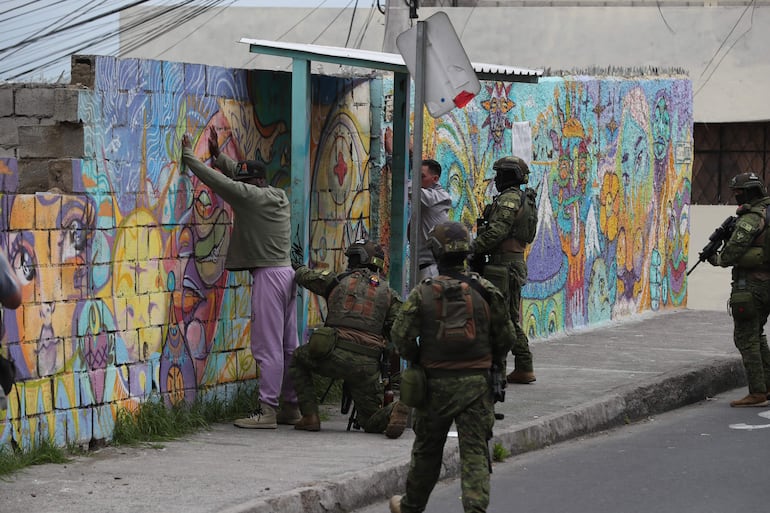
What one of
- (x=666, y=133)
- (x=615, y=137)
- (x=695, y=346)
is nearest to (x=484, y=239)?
(x=695, y=346)

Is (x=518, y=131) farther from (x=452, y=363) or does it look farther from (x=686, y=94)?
(x=452, y=363)

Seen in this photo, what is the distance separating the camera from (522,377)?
11.5 metres

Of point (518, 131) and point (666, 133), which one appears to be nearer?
point (518, 131)

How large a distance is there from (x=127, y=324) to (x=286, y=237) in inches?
49.6

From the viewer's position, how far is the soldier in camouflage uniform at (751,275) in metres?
11.0

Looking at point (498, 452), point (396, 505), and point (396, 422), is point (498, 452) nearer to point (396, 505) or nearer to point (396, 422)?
point (396, 422)

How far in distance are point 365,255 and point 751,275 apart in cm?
373

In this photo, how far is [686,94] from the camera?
56.5 feet

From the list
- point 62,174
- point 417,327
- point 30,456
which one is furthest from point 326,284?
point 417,327

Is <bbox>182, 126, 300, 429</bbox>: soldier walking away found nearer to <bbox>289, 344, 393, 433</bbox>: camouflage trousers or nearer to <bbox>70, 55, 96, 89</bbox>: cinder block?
<bbox>289, 344, 393, 433</bbox>: camouflage trousers

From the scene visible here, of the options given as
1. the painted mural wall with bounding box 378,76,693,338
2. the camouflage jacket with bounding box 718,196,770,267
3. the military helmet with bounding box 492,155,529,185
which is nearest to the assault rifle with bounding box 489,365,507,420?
the military helmet with bounding box 492,155,529,185

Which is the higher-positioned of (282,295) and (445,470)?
(282,295)

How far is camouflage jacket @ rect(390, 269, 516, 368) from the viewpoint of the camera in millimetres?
6801

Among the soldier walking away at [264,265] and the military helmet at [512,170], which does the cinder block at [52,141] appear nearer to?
the soldier walking away at [264,265]
